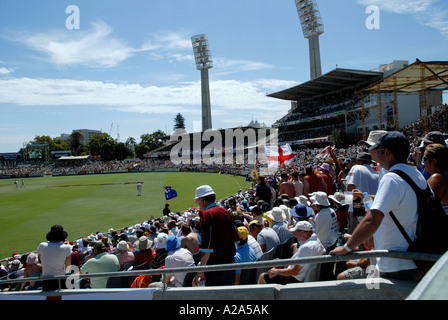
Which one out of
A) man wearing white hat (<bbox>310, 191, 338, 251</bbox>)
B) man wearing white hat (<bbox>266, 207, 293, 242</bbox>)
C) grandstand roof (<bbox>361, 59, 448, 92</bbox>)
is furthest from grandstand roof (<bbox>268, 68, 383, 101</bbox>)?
man wearing white hat (<bbox>310, 191, 338, 251</bbox>)

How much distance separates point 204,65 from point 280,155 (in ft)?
249

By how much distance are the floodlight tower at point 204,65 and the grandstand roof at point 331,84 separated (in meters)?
27.7

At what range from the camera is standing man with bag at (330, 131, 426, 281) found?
2266 mm

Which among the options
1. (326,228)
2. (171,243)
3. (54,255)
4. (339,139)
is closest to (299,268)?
(326,228)

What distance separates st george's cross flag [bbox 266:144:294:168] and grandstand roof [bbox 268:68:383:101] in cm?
3514

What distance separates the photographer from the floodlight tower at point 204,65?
8419 centimetres

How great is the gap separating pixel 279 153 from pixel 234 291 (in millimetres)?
12504

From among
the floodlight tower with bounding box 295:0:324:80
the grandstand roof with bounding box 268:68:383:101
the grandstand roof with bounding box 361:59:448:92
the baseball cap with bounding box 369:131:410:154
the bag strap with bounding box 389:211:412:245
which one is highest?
the floodlight tower with bounding box 295:0:324:80

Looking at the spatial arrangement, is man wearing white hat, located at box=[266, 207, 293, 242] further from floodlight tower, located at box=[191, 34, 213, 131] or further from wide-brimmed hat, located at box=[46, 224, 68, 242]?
floodlight tower, located at box=[191, 34, 213, 131]

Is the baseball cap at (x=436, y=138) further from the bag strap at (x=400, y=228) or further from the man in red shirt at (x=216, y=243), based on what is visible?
the man in red shirt at (x=216, y=243)

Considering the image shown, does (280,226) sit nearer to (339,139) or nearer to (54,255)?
(54,255)

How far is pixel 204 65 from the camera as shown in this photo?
85.7m

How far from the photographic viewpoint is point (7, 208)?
2448 cm
